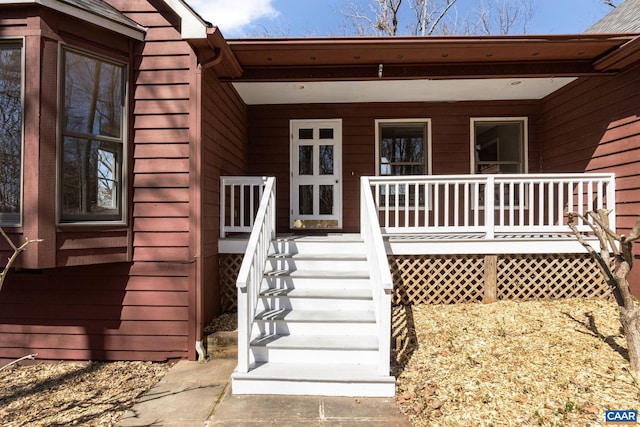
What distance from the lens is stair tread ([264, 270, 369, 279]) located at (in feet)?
12.8

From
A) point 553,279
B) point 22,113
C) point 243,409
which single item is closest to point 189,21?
point 22,113

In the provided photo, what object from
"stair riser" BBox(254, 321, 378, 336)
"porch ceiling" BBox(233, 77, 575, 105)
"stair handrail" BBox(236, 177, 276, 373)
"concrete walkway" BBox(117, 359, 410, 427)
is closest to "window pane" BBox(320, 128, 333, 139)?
"porch ceiling" BBox(233, 77, 575, 105)

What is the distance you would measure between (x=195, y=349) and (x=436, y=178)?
3562 millimetres

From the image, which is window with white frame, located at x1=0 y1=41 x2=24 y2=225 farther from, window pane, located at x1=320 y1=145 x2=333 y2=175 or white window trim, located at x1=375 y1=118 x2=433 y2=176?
white window trim, located at x1=375 y1=118 x2=433 y2=176

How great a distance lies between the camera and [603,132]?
4758 mm

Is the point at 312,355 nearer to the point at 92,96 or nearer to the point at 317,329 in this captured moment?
the point at 317,329

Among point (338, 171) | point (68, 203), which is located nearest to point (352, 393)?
point (68, 203)

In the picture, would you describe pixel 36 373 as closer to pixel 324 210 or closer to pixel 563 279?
pixel 324 210

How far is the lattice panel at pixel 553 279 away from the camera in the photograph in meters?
4.52

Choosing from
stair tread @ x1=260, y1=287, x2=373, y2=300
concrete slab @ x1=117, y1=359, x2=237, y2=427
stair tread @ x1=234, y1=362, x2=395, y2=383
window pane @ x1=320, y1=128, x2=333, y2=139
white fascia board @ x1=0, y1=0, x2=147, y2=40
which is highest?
white fascia board @ x1=0, y1=0, x2=147, y2=40

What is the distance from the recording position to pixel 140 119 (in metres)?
3.82

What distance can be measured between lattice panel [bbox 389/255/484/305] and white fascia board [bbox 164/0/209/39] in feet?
11.5

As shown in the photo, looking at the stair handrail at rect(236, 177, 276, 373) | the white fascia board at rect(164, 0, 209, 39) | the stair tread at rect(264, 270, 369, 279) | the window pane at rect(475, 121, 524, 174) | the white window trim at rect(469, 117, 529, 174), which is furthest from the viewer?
the window pane at rect(475, 121, 524, 174)

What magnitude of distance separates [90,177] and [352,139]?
4.27 meters
